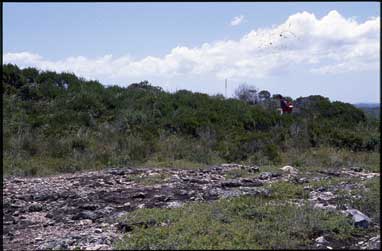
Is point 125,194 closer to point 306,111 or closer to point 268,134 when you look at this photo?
point 268,134

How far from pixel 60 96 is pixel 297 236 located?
12914 mm

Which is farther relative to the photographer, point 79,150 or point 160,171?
point 79,150

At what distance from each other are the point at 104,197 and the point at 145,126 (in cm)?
693

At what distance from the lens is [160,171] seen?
380 inches

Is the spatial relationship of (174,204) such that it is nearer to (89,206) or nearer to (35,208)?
(89,206)

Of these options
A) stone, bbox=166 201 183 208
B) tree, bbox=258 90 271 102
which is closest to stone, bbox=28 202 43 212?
stone, bbox=166 201 183 208

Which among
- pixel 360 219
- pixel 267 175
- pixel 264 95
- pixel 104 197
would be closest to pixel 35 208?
pixel 104 197

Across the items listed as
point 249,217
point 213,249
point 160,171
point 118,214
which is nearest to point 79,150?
point 160,171

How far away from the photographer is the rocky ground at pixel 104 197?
5391mm

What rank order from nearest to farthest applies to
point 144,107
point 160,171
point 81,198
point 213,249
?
1. point 213,249
2. point 81,198
3. point 160,171
4. point 144,107

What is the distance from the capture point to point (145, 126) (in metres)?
14.2

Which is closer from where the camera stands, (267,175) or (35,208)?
(35,208)

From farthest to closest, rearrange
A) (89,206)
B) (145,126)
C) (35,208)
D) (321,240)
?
(145,126)
(35,208)
(89,206)
(321,240)

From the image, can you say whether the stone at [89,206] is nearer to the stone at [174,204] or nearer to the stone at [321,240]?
the stone at [174,204]
